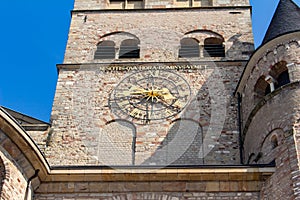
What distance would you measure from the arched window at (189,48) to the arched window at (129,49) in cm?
173

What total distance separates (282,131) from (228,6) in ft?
35.0

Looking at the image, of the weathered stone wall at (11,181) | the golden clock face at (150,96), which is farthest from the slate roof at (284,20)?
the weathered stone wall at (11,181)

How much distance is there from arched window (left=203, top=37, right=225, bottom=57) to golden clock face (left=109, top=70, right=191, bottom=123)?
6.69 ft

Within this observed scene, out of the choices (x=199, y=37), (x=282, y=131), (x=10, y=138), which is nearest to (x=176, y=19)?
(x=199, y=37)

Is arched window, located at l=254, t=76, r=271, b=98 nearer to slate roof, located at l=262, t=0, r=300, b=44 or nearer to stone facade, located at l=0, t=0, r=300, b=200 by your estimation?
stone facade, located at l=0, t=0, r=300, b=200

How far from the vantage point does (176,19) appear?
25.0 m

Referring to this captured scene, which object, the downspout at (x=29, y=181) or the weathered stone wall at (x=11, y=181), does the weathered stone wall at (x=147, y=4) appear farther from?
the weathered stone wall at (x=11, y=181)

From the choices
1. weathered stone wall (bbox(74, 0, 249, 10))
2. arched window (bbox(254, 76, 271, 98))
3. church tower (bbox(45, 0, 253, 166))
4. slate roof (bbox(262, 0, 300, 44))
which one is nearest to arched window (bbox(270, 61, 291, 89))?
arched window (bbox(254, 76, 271, 98))

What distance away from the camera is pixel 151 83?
21.8m

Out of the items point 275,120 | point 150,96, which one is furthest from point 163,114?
point 275,120

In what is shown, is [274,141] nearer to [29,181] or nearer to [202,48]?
[29,181]

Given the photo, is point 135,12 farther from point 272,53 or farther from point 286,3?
point 272,53

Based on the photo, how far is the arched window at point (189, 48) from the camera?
2341 cm

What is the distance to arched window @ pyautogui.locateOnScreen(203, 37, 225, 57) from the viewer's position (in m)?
23.3
